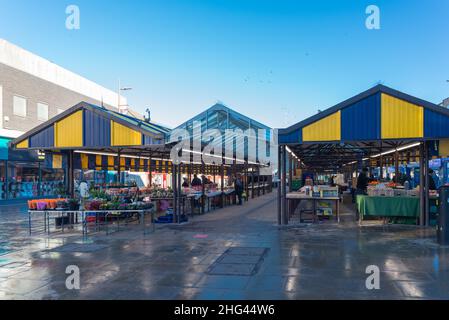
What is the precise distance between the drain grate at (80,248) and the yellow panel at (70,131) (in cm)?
432

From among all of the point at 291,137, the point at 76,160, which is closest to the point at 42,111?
the point at 76,160

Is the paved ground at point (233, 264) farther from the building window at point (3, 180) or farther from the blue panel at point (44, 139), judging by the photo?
the building window at point (3, 180)

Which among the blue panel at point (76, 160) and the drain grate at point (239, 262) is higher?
the blue panel at point (76, 160)

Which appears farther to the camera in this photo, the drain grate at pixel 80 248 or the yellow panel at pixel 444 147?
the yellow panel at pixel 444 147

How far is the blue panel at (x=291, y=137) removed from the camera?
41.1ft

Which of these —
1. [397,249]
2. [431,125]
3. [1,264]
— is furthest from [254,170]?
[1,264]

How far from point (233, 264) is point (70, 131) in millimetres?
8525

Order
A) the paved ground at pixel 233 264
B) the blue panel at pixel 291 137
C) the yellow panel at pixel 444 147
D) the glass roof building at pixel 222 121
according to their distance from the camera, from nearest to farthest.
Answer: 1. the paved ground at pixel 233 264
2. the yellow panel at pixel 444 147
3. the blue panel at pixel 291 137
4. the glass roof building at pixel 222 121

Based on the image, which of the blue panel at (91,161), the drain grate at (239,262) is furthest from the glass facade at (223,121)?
the drain grate at (239,262)

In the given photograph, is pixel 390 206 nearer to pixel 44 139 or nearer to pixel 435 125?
pixel 435 125

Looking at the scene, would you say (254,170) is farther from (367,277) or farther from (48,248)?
(367,277)

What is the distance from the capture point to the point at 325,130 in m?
12.3

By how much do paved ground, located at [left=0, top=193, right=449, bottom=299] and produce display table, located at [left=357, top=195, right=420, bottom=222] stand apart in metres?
0.60

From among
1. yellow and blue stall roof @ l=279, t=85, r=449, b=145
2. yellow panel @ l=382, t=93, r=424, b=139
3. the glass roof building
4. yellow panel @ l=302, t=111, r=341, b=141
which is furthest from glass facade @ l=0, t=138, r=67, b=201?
yellow panel @ l=382, t=93, r=424, b=139
